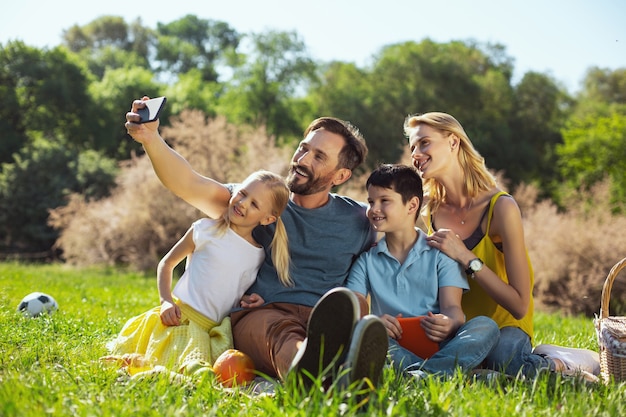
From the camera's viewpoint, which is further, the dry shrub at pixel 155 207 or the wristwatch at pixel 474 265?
the dry shrub at pixel 155 207

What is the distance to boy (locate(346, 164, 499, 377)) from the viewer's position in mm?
4016

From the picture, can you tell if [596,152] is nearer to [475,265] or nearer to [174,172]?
[475,265]

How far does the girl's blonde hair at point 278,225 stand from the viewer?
4348 mm

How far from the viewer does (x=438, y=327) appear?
3977 mm

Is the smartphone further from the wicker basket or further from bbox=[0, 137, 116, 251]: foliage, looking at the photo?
bbox=[0, 137, 116, 251]: foliage

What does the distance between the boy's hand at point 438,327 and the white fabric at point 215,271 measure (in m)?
1.24

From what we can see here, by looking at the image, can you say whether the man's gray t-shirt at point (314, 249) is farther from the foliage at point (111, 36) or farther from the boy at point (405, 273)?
the foliage at point (111, 36)

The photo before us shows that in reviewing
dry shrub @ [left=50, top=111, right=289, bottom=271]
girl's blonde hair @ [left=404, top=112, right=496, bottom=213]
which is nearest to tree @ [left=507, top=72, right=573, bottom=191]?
dry shrub @ [left=50, top=111, right=289, bottom=271]

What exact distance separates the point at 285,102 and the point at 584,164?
16.3 meters

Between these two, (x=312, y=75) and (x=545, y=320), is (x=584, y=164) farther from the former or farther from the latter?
(x=545, y=320)

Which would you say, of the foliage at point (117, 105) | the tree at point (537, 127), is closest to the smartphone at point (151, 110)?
the foliage at point (117, 105)

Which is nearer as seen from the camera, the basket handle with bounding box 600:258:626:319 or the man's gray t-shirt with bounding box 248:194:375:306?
the basket handle with bounding box 600:258:626:319

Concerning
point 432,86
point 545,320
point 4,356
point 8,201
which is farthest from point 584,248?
point 432,86

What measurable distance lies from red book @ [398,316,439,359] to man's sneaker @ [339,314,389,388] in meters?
1.19
